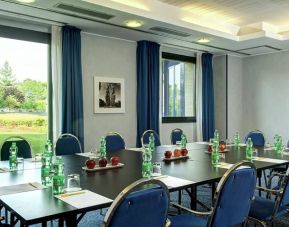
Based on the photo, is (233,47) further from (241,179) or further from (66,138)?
(241,179)

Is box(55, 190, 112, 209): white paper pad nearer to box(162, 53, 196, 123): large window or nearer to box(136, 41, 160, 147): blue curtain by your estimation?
box(136, 41, 160, 147): blue curtain

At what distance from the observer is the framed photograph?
19.3 feet

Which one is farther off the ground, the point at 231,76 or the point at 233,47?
the point at 233,47

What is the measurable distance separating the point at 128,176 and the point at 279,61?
610 cm

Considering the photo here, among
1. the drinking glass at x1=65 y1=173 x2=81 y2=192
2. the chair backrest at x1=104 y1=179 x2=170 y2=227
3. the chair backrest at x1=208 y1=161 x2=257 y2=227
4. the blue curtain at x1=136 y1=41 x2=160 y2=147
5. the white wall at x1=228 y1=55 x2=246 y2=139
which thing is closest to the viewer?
the chair backrest at x1=104 y1=179 x2=170 y2=227

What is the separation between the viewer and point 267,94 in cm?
767

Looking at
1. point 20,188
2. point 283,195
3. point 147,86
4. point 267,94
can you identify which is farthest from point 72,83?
point 267,94

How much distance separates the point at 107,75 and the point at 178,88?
218 centimetres

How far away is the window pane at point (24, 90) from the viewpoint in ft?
16.7

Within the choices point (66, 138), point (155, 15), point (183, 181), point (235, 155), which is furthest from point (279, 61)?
point (183, 181)

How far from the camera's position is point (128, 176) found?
8.36ft

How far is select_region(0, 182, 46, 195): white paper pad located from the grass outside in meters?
2.98

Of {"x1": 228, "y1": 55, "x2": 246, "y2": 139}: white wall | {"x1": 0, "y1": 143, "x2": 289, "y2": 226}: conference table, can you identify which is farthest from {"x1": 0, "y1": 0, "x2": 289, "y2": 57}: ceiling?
{"x1": 0, "y1": 143, "x2": 289, "y2": 226}: conference table

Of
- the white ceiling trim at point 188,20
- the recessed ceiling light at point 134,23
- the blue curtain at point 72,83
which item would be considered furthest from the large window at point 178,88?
the blue curtain at point 72,83
